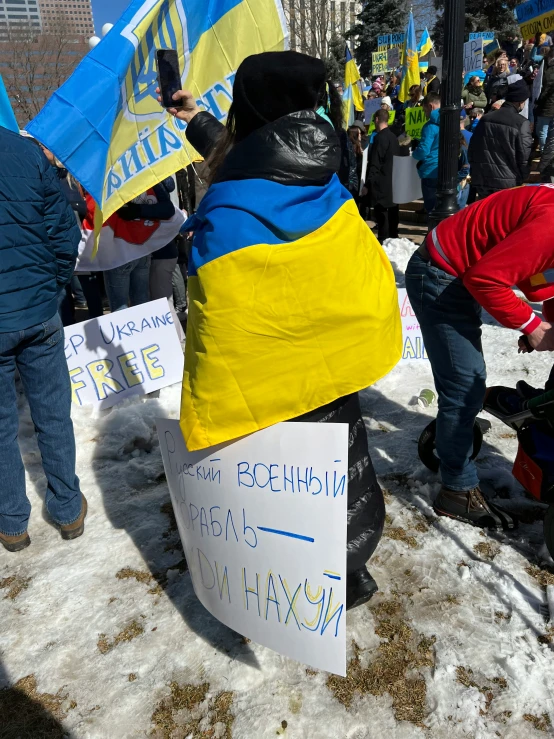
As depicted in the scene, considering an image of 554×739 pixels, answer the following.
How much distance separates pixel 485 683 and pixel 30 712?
5.28 feet

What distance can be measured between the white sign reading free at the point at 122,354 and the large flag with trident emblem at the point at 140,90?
5.37 ft

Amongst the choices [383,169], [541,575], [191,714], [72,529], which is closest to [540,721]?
[541,575]

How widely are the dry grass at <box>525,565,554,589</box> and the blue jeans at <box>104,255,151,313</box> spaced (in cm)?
386

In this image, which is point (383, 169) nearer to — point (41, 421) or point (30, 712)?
point (41, 421)

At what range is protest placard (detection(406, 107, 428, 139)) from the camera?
975 cm

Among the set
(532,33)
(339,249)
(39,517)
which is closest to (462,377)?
(339,249)

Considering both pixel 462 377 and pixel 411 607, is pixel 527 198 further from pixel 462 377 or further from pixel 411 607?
pixel 411 607

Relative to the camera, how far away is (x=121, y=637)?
2338 mm

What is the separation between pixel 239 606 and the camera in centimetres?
203

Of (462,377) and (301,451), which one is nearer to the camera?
(301,451)

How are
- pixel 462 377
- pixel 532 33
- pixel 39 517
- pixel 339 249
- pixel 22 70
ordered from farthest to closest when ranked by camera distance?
pixel 22 70, pixel 532 33, pixel 39 517, pixel 462 377, pixel 339 249

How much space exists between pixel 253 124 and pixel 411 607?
6.39 ft

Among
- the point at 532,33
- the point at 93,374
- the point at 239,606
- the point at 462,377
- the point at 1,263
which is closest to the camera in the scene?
the point at 239,606

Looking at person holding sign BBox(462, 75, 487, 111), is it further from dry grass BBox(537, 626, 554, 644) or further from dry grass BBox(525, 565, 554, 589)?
dry grass BBox(537, 626, 554, 644)
